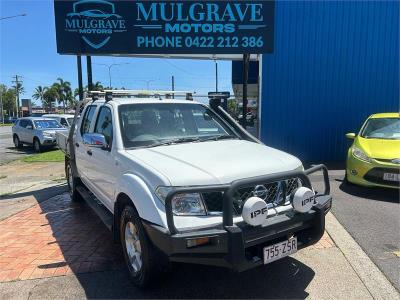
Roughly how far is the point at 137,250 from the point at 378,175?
16.4 ft

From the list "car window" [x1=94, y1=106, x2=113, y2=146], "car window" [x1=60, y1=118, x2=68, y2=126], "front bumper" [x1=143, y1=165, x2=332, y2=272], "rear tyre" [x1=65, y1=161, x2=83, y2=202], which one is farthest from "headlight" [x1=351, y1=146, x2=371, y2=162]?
"car window" [x1=60, y1=118, x2=68, y2=126]

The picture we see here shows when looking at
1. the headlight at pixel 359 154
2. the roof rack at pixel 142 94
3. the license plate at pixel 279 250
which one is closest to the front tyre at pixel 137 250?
the license plate at pixel 279 250

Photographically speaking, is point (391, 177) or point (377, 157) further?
point (377, 157)

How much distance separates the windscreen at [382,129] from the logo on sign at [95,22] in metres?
5.67

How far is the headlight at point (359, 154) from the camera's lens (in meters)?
7.33

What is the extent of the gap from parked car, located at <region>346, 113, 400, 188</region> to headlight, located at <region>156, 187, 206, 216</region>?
4825 millimetres

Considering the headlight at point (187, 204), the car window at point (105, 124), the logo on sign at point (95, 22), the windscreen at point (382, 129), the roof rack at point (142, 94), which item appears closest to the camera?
the headlight at point (187, 204)

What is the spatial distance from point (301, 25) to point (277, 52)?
3.13ft

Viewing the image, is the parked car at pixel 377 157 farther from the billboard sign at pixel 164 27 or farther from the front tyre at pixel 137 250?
the front tyre at pixel 137 250

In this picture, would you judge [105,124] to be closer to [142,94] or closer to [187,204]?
[142,94]

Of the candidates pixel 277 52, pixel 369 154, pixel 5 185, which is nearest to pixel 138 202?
pixel 369 154

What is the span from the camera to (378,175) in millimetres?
7043

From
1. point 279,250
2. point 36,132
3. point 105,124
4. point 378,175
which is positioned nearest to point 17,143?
point 36,132

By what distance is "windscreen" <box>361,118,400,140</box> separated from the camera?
809 centimetres
